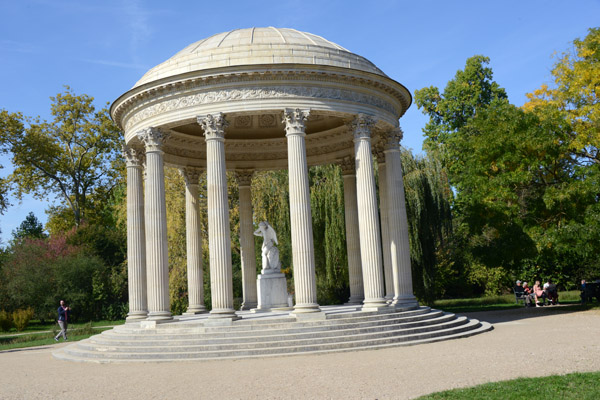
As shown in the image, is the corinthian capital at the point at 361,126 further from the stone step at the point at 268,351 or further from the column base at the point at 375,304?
the stone step at the point at 268,351

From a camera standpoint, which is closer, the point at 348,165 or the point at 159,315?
the point at 159,315

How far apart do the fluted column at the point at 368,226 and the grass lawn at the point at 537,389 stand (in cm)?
1374

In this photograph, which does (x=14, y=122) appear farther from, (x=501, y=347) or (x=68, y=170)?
(x=501, y=347)

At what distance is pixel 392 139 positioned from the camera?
33.1 metres

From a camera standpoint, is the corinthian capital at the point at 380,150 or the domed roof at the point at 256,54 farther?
the corinthian capital at the point at 380,150

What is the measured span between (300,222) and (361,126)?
6442 mm

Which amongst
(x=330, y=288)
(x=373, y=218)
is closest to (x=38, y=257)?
(x=330, y=288)

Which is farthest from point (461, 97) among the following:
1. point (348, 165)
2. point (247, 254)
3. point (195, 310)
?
point (195, 310)

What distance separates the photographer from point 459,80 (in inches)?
2472

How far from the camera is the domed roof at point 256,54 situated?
94.0 ft

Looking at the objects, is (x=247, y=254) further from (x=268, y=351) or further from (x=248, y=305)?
(x=268, y=351)

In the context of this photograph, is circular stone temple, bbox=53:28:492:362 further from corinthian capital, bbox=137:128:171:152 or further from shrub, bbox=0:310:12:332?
shrub, bbox=0:310:12:332

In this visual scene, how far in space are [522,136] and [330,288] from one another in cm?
1914

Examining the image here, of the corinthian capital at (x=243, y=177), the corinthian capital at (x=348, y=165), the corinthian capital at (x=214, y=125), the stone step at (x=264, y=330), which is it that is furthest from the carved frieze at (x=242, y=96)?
the stone step at (x=264, y=330)
